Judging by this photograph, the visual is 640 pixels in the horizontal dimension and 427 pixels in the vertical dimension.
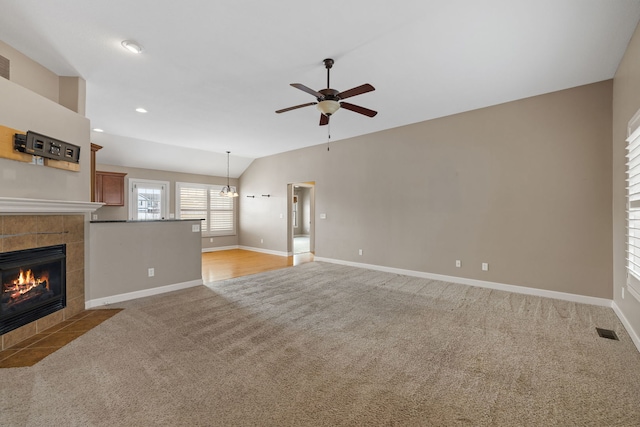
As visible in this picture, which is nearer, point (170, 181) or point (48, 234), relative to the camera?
point (48, 234)

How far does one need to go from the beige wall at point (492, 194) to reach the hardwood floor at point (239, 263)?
133cm

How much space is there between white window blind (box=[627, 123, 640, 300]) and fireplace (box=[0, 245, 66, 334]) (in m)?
6.09

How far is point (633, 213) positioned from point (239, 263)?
22.0ft

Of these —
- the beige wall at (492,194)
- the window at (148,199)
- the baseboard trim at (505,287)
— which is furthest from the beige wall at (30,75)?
the baseboard trim at (505,287)

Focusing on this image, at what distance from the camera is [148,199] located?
26.2 feet

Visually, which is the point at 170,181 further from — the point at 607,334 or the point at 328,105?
the point at 607,334

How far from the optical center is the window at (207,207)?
8.63 meters

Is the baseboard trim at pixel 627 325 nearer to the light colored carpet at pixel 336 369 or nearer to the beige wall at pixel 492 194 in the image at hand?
the light colored carpet at pixel 336 369

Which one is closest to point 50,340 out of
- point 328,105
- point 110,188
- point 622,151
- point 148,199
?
point 328,105

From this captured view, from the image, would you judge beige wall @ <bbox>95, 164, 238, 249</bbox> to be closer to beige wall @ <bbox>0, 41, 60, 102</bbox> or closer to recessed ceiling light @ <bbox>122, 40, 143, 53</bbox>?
beige wall @ <bbox>0, 41, 60, 102</bbox>

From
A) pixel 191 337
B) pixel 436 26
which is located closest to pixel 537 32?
pixel 436 26

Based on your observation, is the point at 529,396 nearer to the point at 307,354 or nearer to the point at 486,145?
the point at 307,354

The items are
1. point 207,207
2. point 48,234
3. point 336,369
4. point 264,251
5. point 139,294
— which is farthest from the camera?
point 207,207

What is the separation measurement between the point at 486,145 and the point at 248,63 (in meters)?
3.90
